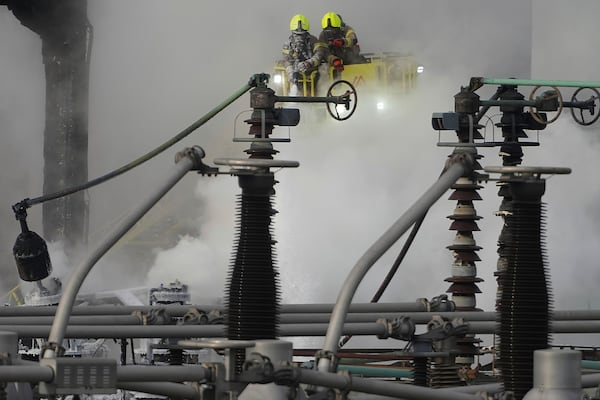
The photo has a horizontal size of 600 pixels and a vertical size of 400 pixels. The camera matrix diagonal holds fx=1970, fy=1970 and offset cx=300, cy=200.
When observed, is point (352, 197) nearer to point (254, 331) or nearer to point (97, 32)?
point (97, 32)

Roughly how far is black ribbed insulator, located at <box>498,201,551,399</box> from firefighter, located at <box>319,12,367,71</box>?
44085mm

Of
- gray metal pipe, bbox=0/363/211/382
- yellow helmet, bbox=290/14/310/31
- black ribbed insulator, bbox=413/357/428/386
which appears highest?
yellow helmet, bbox=290/14/310/31

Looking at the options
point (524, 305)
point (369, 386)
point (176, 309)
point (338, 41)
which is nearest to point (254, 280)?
point (369, 386)

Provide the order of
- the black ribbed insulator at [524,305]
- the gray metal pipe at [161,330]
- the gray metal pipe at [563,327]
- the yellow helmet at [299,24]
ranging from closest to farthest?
1. the black ribbed insulator at [524,305]
2. the gray metal pipe at [161,330]
3. the gray metal pipe at [563,327]
4. the yellow helmet at [299,24]

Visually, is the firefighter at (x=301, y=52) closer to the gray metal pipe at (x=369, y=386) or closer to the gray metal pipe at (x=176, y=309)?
the gray metal pipe at (x=176, y=309)

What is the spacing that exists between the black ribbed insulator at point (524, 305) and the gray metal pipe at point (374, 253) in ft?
2.83

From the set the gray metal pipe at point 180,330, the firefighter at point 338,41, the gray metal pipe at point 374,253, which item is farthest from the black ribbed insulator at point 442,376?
the firefighter at point 338,41

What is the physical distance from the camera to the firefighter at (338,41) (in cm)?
6525

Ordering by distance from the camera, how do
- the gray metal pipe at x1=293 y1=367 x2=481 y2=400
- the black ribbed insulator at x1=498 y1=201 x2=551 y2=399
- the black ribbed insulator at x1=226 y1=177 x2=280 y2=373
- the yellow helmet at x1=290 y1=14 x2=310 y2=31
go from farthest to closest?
1. the yellow helmet at x1=290 y1=14 x2=310 y2=31
2. the black ribbed insulator at x1=226 y1=177 x2=280 y2=373
3. the black ribbed insulator at x1=498 y1=201 x2=551 y2=399
4. the gray metal pipe at x1=293 y1=367 x2=481 y2=400

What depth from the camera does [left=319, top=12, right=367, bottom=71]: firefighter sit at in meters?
65.2

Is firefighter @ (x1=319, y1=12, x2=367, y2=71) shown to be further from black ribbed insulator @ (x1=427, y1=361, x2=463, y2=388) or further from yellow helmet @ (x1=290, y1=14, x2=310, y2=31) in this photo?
black ribbed insulator @ (x1=427, y1=361, x2=463, y2=388)

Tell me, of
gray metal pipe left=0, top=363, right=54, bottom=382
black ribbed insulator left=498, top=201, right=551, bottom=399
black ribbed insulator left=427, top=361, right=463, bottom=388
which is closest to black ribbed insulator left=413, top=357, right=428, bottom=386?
black ribbed insulator left=427, top=361, right=463, bottom=388

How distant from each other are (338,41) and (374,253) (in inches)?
1886

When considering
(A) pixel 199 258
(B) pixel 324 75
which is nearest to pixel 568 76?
(B) pixel 324 75
